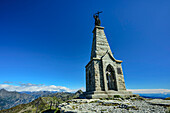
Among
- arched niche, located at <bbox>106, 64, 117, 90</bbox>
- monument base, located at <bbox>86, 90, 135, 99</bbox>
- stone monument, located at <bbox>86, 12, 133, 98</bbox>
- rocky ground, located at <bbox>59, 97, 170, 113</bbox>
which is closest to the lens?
rocky ground, located at <bbox>59, 97, 170, 113</bbox>

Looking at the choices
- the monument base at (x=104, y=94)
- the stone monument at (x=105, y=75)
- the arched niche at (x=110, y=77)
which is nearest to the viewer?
the monument base at (x=104, y=94)

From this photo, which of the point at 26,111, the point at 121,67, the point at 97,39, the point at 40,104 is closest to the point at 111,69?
the point at 121,67

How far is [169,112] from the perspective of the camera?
4402mm

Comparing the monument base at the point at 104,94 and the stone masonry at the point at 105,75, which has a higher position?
the stone masonry at the point at 105,75

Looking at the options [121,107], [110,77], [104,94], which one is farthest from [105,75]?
[121,107]

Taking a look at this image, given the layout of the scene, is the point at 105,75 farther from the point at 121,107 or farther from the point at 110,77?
the point at 121,107

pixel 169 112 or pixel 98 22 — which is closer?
pixel 169 112

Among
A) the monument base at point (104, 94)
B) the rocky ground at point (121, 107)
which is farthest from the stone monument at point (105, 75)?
the rocky ground at point (121, 107)

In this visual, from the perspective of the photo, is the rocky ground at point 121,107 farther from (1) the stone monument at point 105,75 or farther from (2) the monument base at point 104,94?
(1) the stone monument at point 105,75

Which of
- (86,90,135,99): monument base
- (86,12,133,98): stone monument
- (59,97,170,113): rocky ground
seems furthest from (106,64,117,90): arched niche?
(59,97,170,113): rocky ground

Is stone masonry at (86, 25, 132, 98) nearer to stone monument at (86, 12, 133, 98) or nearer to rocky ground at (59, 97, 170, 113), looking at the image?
stone monument at (86, 12, 133, 98)

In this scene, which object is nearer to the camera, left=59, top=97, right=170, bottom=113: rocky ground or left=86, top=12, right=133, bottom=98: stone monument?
left=59, top=97, right=170, bottom=113: rocky ground

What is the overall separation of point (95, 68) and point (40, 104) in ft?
658

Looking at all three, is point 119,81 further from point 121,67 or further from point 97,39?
point 97,39
